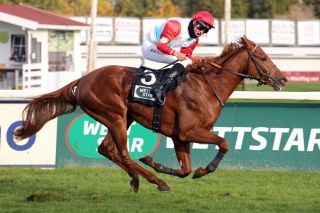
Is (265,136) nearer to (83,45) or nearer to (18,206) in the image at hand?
(18,206)

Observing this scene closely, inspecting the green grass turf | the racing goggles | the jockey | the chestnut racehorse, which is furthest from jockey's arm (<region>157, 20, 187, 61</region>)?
the green grass turf

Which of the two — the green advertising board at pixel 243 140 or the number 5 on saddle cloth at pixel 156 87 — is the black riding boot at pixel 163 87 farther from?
the green advertising board at pixel 243 140

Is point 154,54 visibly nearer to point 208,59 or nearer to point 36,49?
point 208,59

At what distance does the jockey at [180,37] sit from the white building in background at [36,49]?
14050 mm

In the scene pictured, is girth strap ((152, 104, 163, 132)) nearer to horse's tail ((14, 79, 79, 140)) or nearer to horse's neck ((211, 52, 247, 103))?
horse's neck ((211, 52, 247, 103))

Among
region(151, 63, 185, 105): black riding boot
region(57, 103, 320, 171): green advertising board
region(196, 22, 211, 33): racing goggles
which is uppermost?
region(196, 22, 211, 33): racing goggles

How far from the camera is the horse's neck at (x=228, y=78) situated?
26.1 feet

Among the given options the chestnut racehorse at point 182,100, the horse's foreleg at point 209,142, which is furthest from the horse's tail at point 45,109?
the horse's foreleg at point 209,142

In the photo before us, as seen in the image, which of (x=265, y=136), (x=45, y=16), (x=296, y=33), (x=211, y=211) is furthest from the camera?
(x=296, y=33)

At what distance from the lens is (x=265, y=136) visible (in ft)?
33.4

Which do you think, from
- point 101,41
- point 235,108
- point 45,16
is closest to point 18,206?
point 235,108

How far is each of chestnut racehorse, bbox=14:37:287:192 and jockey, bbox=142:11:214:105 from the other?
0.46 ft

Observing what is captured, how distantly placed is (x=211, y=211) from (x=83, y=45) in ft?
96.2

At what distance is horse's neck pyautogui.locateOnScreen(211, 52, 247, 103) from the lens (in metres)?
7.95
